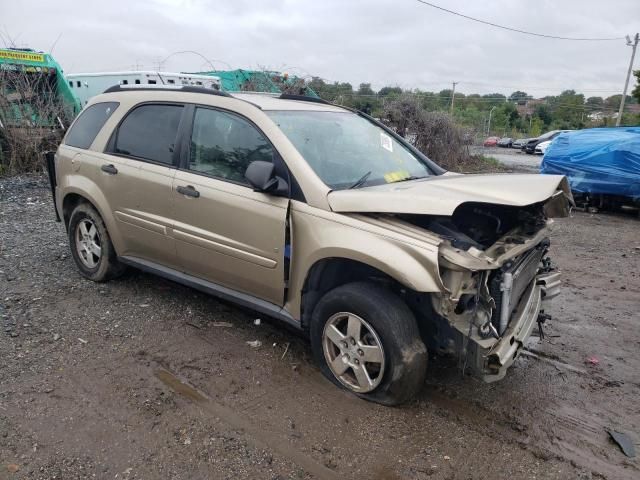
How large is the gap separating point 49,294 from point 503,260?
4075mm

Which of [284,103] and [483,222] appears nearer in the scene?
[483,222]

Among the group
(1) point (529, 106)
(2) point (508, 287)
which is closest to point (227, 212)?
(2) point (508, 287)

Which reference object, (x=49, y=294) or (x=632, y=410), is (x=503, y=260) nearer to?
(x=632, y=410)

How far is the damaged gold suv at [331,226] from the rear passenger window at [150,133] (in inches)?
0.5

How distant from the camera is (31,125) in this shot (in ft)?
34.7

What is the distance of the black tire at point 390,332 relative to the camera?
2908mm

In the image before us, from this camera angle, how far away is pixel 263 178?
3170 mm

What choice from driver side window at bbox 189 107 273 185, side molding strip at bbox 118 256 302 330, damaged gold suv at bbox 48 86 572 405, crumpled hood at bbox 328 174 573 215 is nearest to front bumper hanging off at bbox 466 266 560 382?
damaged gold suv at bbox 48 86 572 405

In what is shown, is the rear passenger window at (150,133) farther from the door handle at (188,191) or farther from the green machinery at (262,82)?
→ the green machinery at (262,82)

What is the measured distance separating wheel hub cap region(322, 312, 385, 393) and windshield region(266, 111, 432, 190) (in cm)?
92

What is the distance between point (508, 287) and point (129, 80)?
10.3 metres

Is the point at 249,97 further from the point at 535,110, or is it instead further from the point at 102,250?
the point at 535,110

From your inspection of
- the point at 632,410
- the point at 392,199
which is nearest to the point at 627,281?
the point at 632,410

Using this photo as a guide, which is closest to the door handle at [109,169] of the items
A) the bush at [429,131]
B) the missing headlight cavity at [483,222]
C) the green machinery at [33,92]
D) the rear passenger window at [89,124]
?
the rear passenger window at [89,124]
